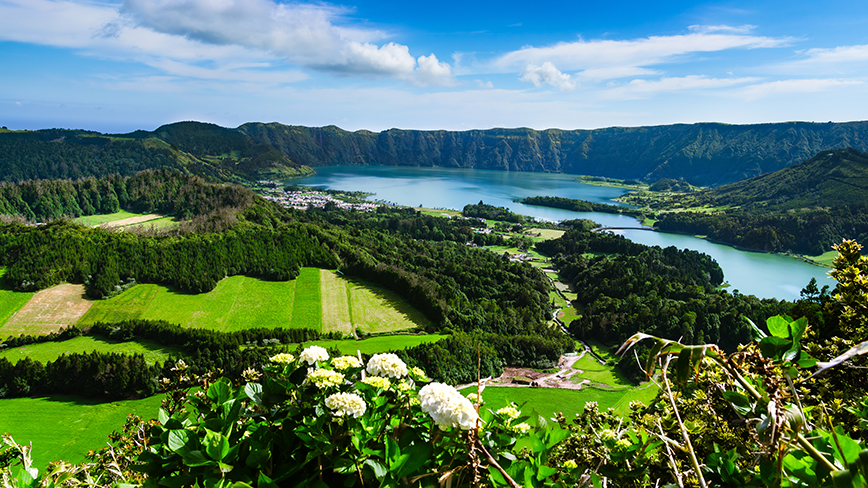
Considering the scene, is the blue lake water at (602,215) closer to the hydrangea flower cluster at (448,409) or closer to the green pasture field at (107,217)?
the hydrangea flower cluster at (448,409)

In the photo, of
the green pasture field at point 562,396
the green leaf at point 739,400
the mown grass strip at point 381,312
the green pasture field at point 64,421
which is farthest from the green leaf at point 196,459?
the mown grass strip at point 381,312

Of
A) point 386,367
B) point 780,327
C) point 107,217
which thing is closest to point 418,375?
point 386,367

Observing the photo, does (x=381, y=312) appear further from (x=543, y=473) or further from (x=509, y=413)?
(x=543, y=473)

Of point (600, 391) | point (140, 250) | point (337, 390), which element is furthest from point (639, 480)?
point (140, 250)

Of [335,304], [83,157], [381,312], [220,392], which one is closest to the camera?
[220,392]

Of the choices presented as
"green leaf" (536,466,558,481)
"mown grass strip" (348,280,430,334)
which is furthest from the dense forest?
"green leaf" (536,466,558,481)

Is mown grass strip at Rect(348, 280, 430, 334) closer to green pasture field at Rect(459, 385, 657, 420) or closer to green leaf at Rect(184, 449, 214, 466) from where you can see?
green pasture field at Rect(459, 385, 657, 420)
